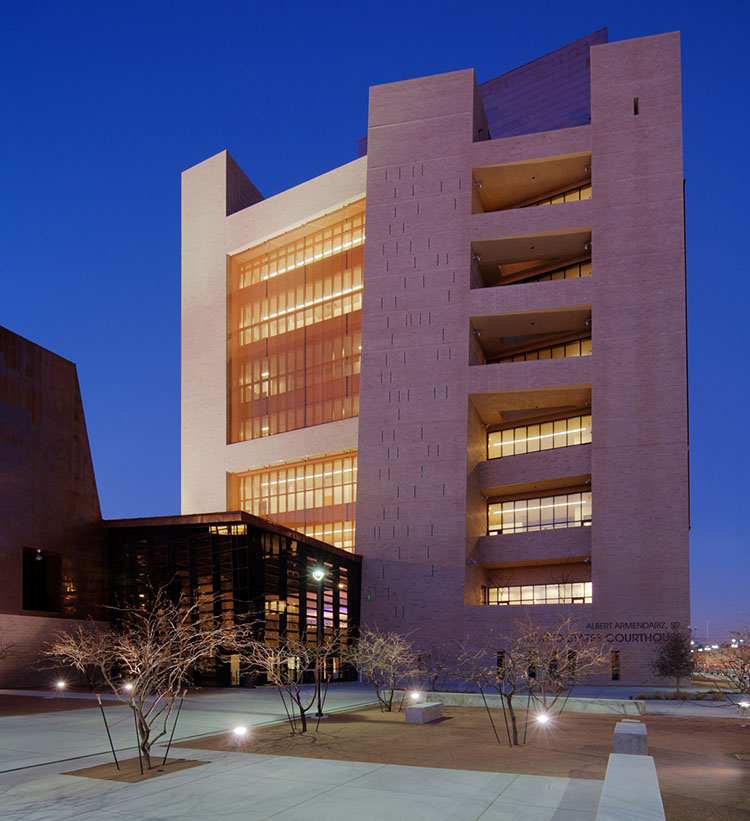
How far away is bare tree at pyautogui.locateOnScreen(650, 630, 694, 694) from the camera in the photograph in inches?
1612

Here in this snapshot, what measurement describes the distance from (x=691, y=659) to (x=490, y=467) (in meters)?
18.2

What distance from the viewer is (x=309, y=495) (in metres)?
61.4

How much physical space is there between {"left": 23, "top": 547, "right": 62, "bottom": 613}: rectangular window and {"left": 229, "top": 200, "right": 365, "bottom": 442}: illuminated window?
25.3 m

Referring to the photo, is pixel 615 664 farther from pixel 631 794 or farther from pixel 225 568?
pixel 631 794

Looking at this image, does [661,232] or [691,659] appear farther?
[661,232]

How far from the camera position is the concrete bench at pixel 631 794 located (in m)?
8.83

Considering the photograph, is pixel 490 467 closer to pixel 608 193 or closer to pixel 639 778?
pixel 608 193

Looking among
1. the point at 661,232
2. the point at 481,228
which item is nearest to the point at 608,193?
the point at 661,232

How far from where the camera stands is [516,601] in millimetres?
55344

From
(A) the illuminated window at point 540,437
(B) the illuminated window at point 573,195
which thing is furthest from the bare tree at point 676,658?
(B) the illuminated window at point 573,195

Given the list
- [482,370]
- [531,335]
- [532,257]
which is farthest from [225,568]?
[532,257]

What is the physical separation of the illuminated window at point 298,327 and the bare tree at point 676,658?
89.7 ft

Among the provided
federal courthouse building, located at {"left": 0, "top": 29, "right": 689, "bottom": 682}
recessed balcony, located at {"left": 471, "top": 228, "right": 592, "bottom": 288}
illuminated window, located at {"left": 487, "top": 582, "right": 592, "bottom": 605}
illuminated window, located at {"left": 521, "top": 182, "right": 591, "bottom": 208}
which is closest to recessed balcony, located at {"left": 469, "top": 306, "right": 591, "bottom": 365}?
federal courthouse building, located at {"left": 0, "top": 29, "right": 689, "bottom": 682}

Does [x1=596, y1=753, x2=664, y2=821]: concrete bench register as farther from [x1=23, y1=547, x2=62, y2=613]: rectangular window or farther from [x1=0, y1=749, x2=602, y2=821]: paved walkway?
[x1=23, y1=547, x2=62, y2=613]: rectangular window
